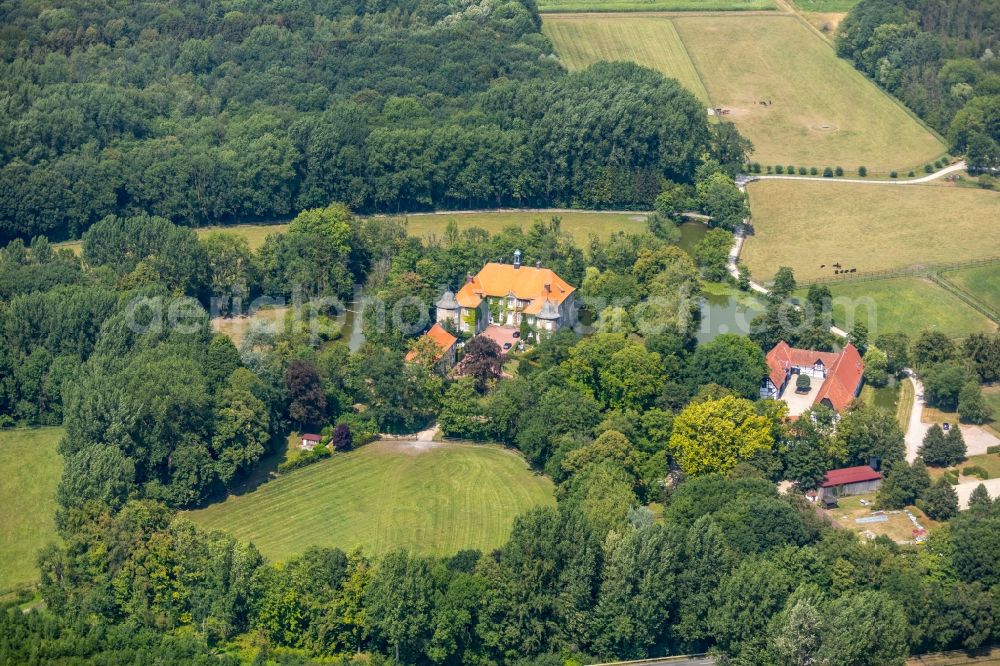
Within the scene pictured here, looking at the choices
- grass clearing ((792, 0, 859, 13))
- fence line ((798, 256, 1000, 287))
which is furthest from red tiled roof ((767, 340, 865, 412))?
grass clearing ((792, 0, 859, 13))

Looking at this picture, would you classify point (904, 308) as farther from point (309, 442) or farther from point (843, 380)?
point (309, 442)

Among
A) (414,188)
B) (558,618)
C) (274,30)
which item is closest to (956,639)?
(558,618)

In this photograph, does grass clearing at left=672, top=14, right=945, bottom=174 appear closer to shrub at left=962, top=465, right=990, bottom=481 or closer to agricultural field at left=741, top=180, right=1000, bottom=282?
agricultural field at left=741, top=180, right=1000, bottom=282

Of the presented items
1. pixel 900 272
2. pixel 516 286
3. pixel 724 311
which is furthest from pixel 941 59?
pixel 516 286

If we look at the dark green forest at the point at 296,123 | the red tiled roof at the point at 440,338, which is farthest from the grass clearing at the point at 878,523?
the dark green forest at the point at 296,123

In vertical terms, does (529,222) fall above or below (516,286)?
below

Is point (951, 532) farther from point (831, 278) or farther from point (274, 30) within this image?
point (274, 30)
